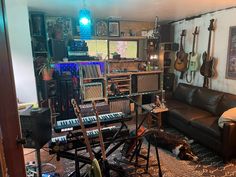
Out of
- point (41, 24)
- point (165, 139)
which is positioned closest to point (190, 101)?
point (165, 139)

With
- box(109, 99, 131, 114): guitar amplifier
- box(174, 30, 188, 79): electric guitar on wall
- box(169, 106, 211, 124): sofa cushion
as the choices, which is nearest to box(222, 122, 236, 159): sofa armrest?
box(169, 106, 211, 124): sofa cushion

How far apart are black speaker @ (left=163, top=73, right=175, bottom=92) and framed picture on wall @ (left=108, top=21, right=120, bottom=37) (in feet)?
5.38

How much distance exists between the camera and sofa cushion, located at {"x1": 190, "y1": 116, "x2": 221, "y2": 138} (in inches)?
101

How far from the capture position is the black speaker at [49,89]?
3.43 meters

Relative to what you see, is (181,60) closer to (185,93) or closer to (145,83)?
(185,93)

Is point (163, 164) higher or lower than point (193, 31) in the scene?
lower

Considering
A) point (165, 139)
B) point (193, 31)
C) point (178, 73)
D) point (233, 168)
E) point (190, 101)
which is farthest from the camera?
point (178, 73)

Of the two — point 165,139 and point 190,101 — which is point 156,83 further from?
point 165,139

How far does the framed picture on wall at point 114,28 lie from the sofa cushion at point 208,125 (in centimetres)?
255

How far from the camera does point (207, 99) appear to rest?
134 inches

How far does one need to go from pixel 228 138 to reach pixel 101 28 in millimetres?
3211

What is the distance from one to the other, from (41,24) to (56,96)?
1.39 m

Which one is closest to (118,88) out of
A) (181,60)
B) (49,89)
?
(49,89)

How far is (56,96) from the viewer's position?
11.7 feet
